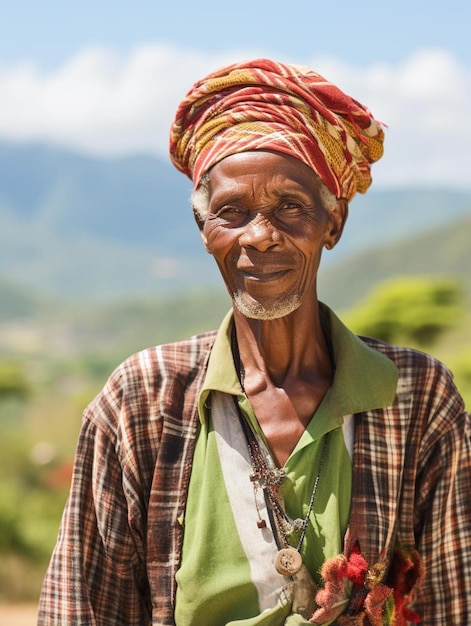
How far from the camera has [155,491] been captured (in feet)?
6.46

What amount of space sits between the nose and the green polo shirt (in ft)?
1.03

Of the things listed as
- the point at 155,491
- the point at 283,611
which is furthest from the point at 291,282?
the point at 283,611

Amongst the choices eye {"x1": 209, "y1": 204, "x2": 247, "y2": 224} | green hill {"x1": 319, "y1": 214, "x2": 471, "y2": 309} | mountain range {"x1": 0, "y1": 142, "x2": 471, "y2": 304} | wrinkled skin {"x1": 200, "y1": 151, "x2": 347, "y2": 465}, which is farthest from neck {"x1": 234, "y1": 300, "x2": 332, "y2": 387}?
mountain range {"x1": 0, "y1": 142, "x2": 471, "y2": 304}

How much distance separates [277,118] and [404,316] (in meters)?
17.2

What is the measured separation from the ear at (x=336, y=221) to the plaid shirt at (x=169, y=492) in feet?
1.07

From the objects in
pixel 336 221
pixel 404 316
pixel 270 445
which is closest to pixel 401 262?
pixel 404 316

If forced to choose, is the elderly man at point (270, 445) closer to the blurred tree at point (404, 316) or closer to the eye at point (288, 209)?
the eye at point (288, 209)

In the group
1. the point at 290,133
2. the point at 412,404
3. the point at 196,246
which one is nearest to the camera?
the point at 290,133

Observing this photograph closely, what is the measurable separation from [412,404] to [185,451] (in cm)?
53

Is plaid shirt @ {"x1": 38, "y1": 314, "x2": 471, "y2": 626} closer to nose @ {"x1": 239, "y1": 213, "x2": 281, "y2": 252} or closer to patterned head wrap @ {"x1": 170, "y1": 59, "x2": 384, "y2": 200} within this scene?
nose @ {"x1": 239, "y1": 213, "x2": 281, "y2": 252}

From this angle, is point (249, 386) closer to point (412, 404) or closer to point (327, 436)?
point (327, 436)

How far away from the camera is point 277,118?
1.91 meters

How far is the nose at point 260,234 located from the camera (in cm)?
190

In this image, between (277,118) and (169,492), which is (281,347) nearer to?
(169,492)
